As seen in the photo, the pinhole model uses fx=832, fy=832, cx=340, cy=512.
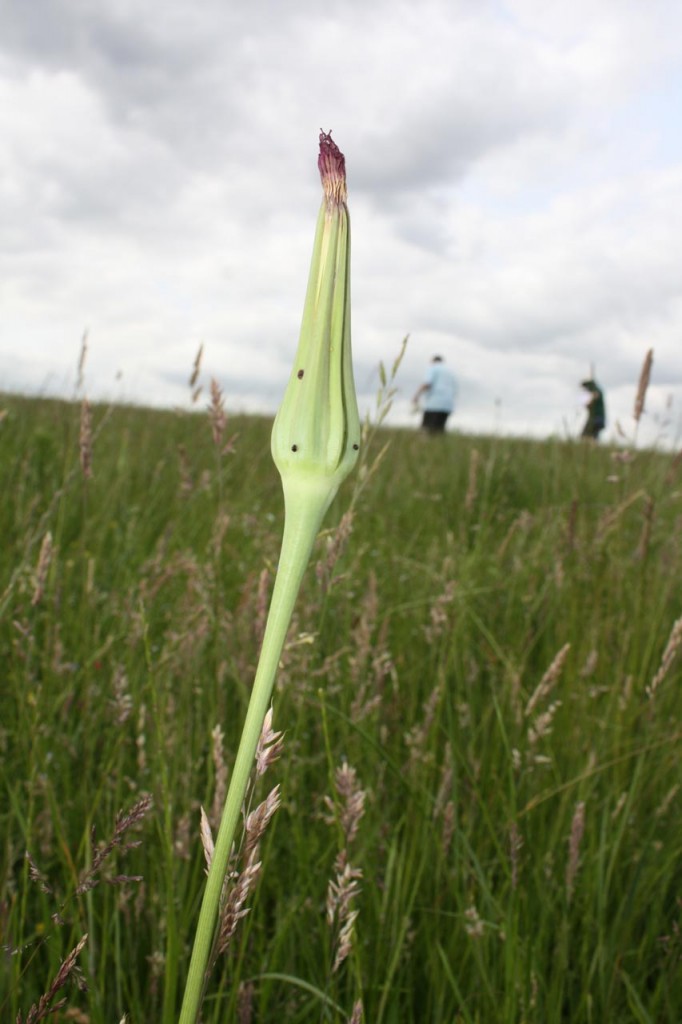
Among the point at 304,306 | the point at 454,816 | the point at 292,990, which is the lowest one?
the point at 292,990

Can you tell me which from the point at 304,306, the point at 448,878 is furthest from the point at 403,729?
the point at 304,306

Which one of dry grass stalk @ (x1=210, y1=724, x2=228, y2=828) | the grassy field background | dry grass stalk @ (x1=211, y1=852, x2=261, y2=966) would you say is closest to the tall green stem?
dry grass stalk @ (x1=211, y1=852, x2=261, y2=966)

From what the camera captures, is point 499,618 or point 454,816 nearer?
point 454,816

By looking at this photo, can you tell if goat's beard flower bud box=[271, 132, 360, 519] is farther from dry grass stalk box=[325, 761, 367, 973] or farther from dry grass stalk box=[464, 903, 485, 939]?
dry grass stalk box=[464, 903, 485, 939]

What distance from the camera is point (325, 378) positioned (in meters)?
0.55

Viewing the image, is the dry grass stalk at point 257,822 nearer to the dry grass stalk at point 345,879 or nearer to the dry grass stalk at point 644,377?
the dry grass stalk at point 345,879

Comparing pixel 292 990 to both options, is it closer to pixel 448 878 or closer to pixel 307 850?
pixel 307 850

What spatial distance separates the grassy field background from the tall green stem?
0.21 m

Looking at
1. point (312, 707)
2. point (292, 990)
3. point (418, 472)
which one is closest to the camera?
point (292, 990)

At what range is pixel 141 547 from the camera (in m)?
2.81

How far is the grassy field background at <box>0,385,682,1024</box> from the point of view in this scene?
113 cm

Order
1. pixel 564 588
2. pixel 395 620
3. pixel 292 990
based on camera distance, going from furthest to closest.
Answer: pixel 564 588 < pixel 395 620 < pixel 292 990

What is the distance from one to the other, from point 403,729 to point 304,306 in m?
1.53

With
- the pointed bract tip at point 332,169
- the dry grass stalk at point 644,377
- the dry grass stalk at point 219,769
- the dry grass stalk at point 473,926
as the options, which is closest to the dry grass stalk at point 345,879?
the dry grass stalk at point 219,769
